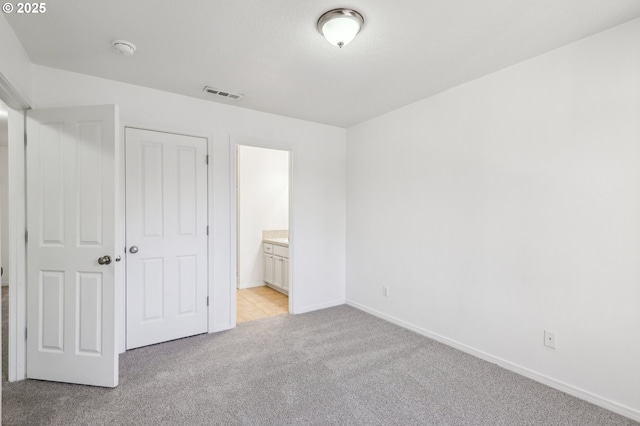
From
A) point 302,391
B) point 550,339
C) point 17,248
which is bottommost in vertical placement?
point 302,391

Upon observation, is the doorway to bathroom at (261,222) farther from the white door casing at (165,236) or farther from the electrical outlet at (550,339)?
the electrical outlet at (550,339)

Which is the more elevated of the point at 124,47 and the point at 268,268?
the point at 124,47

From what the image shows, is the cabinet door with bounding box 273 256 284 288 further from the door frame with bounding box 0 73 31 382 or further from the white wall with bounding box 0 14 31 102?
the white wall with bounding box 0 14 31 102

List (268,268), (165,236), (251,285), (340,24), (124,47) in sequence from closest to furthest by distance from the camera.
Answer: (340,24) → (124,47) → (165,236) → (268,268) → (251,285)

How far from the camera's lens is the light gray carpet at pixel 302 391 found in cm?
202

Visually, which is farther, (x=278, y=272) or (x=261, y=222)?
(x=261, y=222)

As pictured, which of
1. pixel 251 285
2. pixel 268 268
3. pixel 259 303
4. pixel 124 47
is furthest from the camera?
pixel 251 285

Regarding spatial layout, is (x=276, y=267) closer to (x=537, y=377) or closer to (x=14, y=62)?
(x=537, y=377)

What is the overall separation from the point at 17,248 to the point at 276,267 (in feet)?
10.3

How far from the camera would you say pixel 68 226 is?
7.89 feet

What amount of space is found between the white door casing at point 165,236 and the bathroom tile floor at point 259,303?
73cm

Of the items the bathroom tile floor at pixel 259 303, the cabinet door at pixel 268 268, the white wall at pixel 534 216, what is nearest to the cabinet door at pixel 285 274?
the bathroom tile floor at pixel 259 303

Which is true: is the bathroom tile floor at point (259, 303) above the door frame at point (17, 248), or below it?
below

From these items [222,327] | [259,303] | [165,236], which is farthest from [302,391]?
[259,303]
